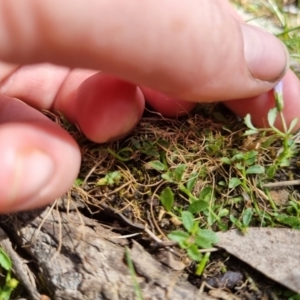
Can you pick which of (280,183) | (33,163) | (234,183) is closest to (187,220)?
(234,183)

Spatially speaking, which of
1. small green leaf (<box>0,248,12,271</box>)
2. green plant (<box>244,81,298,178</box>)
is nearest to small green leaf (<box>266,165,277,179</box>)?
green plant (<box>244,81,298,178</box>)

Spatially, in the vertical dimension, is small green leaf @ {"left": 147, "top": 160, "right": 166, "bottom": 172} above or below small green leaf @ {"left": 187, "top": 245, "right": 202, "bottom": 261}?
above

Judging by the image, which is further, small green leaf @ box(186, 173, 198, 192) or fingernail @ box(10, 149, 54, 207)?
small green leaf @ box(186, 173, 198, 192)

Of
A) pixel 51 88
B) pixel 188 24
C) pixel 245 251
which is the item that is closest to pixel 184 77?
pixel 188 24

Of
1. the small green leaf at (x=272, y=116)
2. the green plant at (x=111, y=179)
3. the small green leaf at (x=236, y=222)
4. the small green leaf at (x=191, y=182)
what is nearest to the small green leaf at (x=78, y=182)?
the green plant at (x=111, y=179)

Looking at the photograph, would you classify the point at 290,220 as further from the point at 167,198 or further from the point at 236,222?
the point at 167,198

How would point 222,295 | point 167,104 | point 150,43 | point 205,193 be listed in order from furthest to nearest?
point 167,104
point 205,193
point 222,295
point 150,43

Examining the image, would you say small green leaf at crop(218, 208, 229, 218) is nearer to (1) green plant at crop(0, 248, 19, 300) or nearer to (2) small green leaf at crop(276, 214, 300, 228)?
(2) small green leaf at crop(276, 214, 300, 228)
